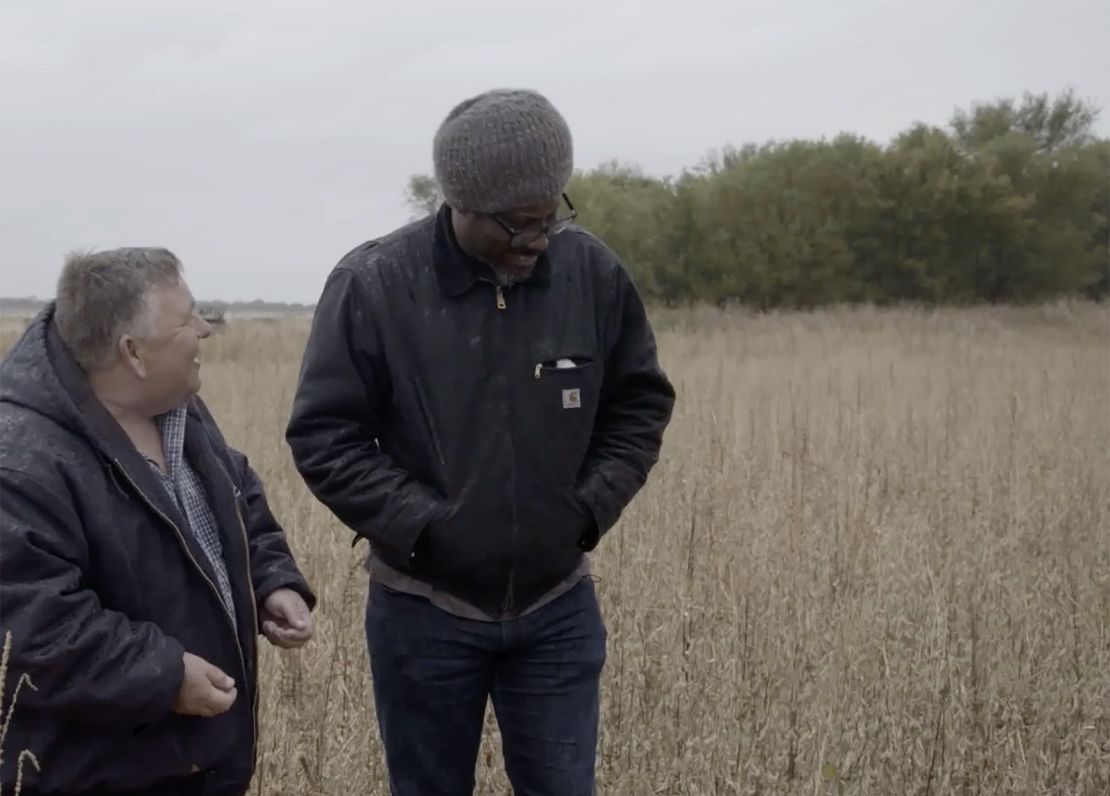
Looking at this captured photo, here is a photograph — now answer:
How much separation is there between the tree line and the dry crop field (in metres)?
18.4

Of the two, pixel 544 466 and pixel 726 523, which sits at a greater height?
pixel 544 466

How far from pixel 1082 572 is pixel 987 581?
0.49 metres

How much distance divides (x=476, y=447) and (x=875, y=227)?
988 inches

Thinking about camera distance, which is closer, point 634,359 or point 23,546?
point 23,546

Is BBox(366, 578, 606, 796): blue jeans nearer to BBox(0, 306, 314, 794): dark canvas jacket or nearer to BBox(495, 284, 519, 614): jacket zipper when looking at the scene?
BBox(495, 284, 519, 614): jacket zipper

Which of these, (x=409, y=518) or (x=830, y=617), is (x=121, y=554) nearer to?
(x=409, y=518)

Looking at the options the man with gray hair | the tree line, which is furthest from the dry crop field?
the tree line

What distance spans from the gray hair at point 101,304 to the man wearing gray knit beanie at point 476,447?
1.15 feet

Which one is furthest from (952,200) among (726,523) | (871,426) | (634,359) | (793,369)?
(634,359)

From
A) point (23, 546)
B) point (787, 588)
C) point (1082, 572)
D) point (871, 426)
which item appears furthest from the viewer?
point (871, 426)

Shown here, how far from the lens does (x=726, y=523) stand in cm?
479

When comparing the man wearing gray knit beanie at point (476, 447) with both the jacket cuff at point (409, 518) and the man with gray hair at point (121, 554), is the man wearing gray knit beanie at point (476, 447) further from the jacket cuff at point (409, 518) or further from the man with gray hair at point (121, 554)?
the man with gray hair at point (121, 554)

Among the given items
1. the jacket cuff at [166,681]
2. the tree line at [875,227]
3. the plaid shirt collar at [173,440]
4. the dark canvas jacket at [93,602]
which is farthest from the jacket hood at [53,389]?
the tree line at [875,227]

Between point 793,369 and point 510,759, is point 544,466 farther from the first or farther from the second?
point 793,369
